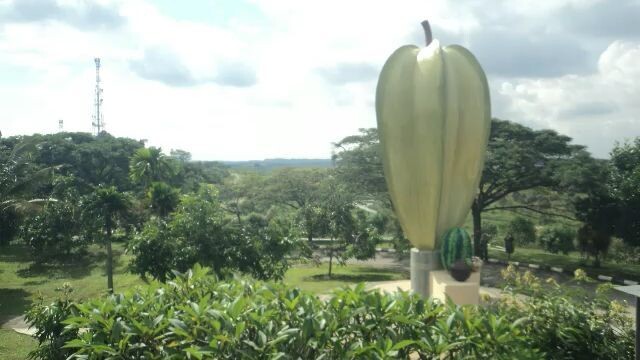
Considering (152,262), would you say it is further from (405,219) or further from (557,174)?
(557,174)

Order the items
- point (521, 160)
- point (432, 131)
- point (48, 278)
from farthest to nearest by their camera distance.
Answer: point (521, 160)
point (48, 278)
point (432, 131)

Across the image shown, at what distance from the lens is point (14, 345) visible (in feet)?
38.1

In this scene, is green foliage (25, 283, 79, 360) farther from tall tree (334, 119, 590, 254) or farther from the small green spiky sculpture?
tall tree (334, 119, 590, 254)

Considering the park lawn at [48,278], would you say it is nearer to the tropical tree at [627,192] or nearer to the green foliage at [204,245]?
the green foliage at [204,245]

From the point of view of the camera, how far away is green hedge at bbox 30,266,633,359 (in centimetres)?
476

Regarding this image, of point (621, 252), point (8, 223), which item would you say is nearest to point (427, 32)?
point (621, 252)

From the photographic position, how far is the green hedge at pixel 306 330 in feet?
15.6

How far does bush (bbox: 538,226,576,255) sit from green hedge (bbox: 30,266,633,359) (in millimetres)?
23011

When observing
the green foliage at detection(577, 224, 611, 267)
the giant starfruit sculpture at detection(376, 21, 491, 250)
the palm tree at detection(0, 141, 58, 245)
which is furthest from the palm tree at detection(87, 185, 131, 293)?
the green foliage at detection(577, 224, 611, 267)

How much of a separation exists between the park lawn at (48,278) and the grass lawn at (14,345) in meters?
2.40

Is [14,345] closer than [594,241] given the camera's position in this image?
Yes

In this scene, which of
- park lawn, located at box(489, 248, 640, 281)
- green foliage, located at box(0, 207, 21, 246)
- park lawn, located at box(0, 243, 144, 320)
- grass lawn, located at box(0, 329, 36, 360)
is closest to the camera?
grass lawn, located at box(0, 329, 36, 360)

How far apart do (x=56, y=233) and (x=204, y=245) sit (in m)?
14.9

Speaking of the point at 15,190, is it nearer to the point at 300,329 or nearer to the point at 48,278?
the point at 48,278
